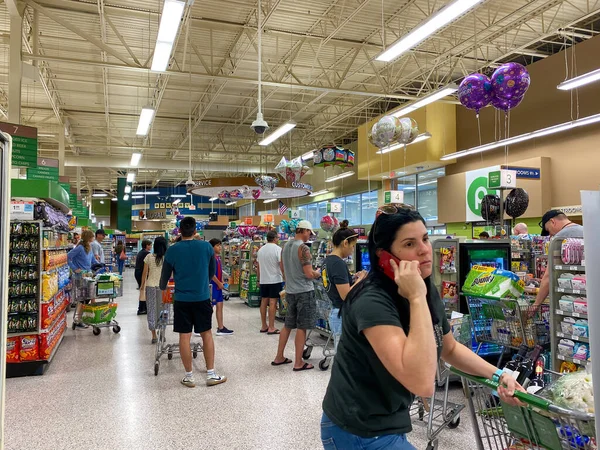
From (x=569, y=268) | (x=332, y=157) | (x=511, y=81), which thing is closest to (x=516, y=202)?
(x=511, y=81)

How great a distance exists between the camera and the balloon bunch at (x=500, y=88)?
631cm

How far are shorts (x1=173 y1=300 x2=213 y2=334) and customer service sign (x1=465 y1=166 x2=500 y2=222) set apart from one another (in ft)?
Answer: 31.9

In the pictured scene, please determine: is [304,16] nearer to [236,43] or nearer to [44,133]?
[236,43]

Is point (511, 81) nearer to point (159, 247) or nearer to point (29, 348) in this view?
point (159, 247)

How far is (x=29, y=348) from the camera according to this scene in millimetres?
5402

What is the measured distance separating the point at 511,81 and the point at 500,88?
0.19 metres

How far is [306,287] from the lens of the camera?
557 cm

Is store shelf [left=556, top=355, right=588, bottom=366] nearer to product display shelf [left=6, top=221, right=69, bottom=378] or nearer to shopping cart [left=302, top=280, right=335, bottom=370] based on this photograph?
shopping cart [left=302, top=280, right=335, bottom=370]

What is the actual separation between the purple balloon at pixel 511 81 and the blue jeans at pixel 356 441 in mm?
6080

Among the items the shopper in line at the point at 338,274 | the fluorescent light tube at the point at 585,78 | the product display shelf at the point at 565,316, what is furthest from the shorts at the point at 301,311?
the fluorescent light tube at the point at 585,78

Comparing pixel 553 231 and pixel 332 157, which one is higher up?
pixel 332 157

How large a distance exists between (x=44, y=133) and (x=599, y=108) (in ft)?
61.6

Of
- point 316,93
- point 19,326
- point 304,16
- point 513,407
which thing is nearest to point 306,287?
point 19,326

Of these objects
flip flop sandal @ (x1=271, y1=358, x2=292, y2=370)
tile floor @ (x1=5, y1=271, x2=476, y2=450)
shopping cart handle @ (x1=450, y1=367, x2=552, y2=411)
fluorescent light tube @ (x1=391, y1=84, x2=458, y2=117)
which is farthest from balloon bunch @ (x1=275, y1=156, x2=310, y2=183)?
shopping cart handle @ (x1=450, y1=367, x2=552, y2=411)
